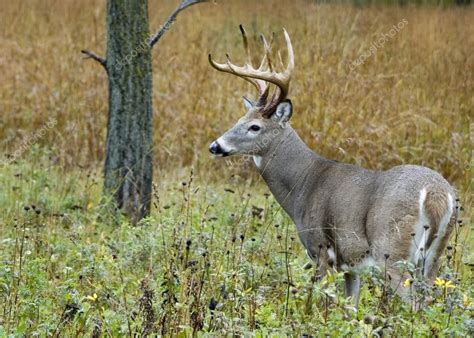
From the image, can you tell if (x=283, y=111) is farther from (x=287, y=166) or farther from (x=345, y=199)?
(x=345, y=199)

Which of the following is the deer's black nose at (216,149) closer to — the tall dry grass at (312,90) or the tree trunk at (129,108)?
the tree trunk at (129,108)

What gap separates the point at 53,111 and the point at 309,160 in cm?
433

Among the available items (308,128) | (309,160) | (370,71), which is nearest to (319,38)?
(370,71)

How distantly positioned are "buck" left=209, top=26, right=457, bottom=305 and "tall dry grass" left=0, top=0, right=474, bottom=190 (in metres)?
1.77

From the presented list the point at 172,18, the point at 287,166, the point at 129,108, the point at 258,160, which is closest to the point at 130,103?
the point at 129,108

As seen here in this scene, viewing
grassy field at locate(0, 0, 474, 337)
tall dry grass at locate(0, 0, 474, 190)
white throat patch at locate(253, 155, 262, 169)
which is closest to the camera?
grassy field at locate(0, 0, 474, 337)

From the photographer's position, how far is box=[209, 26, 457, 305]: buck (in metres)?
5.19

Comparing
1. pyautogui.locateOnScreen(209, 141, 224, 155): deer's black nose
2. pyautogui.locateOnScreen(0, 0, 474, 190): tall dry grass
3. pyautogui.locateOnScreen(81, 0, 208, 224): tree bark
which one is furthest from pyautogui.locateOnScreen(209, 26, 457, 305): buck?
pyautogui.locateOnScreen(0, 0, 474, 190): tall dry grass

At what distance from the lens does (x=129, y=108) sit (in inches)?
286

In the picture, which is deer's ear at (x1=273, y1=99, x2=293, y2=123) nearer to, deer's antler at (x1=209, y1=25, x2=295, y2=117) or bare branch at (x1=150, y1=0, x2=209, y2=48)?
deer's antler at (x1=209, y1=25, x2=295, y2=117)

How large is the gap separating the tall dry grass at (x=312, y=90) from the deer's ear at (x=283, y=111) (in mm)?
1748

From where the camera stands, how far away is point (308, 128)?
941 centimetres

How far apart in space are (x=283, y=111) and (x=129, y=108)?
1.28m

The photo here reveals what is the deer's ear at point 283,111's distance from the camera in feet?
21.6
